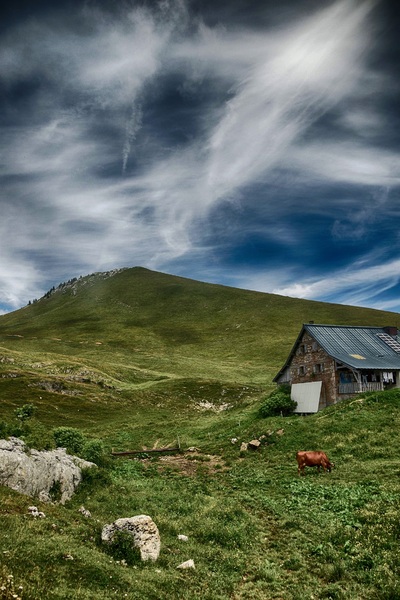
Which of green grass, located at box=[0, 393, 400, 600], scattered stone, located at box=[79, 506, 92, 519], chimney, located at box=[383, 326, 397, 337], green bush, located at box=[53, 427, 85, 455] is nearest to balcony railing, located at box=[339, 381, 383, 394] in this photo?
chimney, located at box=[383, 326, 397, 337]

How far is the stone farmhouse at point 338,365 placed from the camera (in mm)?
49281

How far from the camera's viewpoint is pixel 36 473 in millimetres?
16828

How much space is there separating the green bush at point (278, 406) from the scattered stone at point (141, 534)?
37508 millimetres

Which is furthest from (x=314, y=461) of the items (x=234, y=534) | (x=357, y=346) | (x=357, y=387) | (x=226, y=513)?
(x=357, y=346)

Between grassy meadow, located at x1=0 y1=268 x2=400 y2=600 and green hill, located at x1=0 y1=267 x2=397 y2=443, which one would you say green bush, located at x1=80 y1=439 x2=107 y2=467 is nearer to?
grassy meadow, located at x1=0 y1=268 x2=400 y2=600

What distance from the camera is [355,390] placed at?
48625mm

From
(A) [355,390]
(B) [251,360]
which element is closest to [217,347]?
(B) [251,360]

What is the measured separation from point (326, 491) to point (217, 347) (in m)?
130

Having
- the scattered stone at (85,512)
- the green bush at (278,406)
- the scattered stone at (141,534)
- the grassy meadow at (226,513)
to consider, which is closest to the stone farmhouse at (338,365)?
the green bush at (278,406)

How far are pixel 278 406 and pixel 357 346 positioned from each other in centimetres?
1561

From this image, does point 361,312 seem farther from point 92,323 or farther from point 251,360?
point 92,323

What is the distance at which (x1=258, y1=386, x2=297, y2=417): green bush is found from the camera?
49.0 meters

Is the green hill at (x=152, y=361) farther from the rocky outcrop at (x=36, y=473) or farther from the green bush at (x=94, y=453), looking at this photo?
the rocky outcrop at (x=36, y=473)

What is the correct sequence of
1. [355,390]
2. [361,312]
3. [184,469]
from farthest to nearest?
[361,312], [355,390], [184,469]
